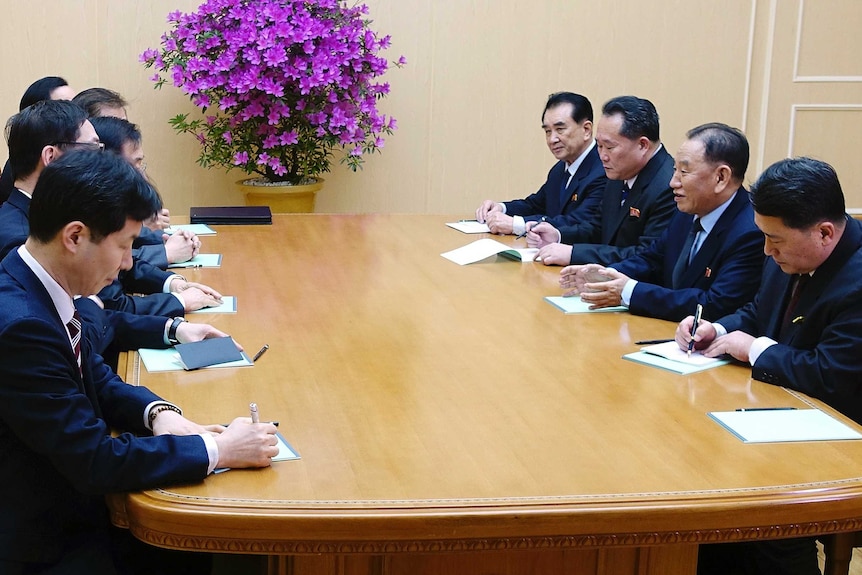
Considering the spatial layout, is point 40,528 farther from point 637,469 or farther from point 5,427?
point 637,469

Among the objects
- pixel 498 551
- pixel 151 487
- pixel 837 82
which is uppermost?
pixel 837 82

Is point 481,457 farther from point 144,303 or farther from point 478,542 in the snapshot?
point 144,303

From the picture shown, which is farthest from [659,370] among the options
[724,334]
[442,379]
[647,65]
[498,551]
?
[647,65]

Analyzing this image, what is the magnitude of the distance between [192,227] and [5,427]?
112 inches

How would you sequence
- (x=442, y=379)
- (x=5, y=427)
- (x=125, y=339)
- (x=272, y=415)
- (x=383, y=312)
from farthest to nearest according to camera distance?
(x=383, y=312), (x=125, y=339), (x=442, y=379), (x=272, y=415), (x=5, y=427)

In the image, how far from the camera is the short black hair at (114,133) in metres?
3.45

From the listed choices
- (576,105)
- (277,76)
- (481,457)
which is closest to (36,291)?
(481,457)

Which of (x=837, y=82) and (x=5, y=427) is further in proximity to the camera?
(x=837, y=82)

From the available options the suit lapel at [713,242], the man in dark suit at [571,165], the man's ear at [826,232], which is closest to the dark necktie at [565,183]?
the man in dark suit at [571,165]

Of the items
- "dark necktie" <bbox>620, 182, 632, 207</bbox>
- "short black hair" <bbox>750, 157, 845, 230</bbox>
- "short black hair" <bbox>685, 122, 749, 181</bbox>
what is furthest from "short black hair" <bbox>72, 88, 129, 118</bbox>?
"short black hair" <bbox>750, 157, 845, 230</bbox>

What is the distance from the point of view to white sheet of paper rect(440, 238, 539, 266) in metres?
3.86

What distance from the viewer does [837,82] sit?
22.9ft

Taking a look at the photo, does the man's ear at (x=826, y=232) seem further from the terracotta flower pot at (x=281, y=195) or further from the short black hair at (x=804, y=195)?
the terracotta flower pot at (x=281, y=195)

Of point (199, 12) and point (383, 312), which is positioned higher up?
point (199, 12)
